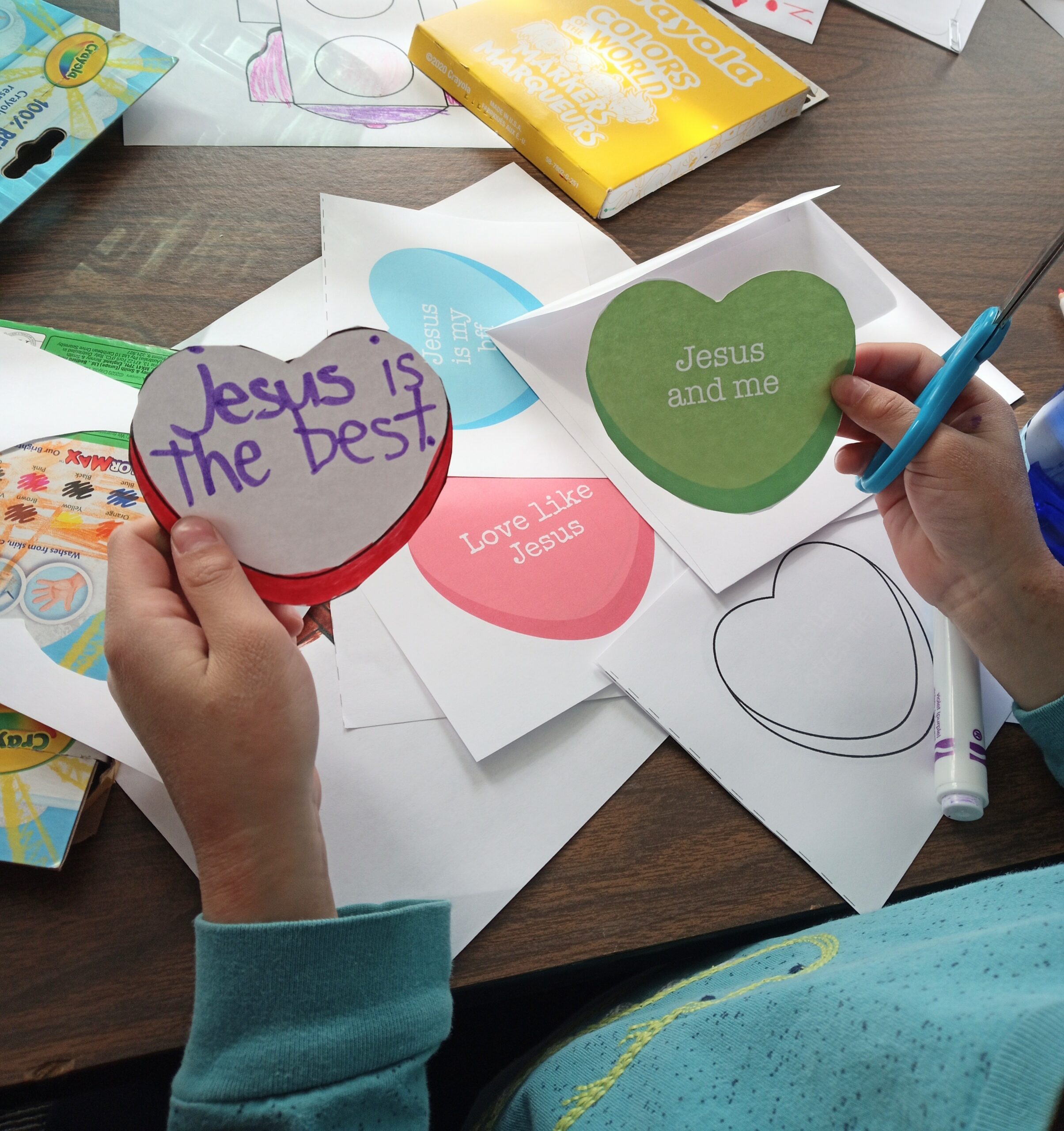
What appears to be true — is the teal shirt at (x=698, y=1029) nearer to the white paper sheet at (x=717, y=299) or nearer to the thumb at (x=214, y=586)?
the thumb at (x=214, y=586)

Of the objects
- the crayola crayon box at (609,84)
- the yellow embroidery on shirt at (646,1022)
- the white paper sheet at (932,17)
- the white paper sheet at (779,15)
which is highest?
the white paper sheet at (932,17)

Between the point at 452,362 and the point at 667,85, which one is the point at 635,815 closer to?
the point at 452,362

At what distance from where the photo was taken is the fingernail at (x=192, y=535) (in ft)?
1.37

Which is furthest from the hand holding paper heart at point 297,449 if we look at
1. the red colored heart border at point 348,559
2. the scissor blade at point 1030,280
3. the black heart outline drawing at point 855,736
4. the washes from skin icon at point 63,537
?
the scissor blade at point 1030,280

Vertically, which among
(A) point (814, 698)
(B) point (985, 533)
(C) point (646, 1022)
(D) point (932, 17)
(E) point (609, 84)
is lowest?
(C) point (646, 1022)

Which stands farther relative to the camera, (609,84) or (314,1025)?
(609,84)

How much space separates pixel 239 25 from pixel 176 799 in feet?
2.40

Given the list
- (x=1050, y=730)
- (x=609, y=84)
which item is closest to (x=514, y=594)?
(x=1050, y=730)

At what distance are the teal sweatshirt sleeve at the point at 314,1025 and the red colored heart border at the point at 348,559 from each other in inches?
6.5

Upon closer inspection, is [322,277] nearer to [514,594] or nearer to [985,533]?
[514,594]

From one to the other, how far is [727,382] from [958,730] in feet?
0.91

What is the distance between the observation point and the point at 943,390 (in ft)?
1.80

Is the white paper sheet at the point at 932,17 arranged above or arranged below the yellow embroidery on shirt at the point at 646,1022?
above

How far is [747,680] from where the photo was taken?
0.56 metres
